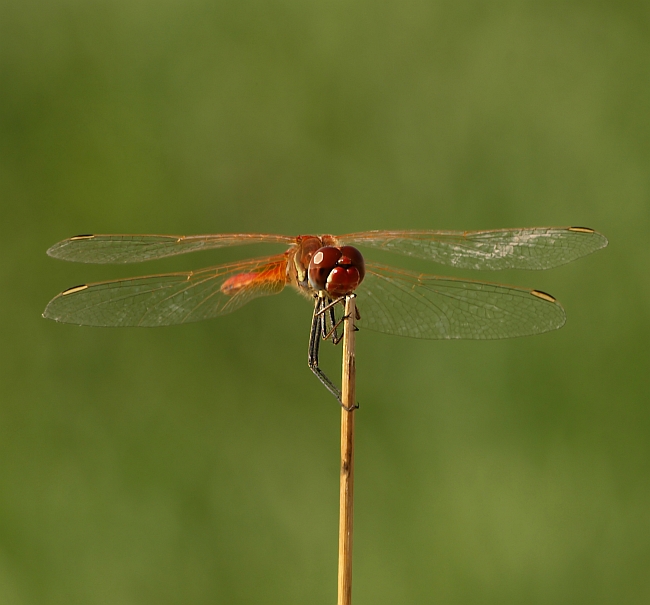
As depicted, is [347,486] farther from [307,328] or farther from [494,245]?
[307,328]

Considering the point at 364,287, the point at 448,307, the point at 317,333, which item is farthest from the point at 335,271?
the point at 448,307

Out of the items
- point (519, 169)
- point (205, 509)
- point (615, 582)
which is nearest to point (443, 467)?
point (615, 582)

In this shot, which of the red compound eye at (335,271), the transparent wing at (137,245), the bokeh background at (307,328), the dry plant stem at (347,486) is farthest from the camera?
the bokeh background at (307,328)

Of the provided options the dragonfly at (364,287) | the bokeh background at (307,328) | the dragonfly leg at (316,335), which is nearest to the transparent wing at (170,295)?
the dragonfly at (364,287)

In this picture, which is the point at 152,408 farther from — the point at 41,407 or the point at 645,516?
the point at 645,516

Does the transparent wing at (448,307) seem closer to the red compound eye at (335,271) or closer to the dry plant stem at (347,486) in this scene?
the red compound eye at (335,271)

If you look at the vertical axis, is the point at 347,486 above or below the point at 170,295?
below

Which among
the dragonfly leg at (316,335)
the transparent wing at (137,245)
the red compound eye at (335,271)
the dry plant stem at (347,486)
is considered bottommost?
the dry plant stem at (347,486)

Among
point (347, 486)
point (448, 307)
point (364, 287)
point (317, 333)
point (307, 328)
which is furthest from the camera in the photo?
point (307, 328)
